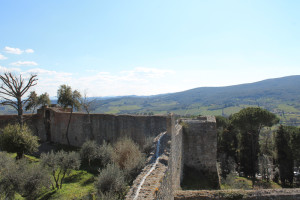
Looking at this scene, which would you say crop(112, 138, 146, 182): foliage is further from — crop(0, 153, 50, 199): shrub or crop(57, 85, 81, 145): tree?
crop(57, 85, 81, 145): tree

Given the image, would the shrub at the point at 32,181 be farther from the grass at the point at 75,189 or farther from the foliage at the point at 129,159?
the foliage at the point at 129,159

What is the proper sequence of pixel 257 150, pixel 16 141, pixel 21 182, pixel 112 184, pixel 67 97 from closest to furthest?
pixel 112 184
pixel 21 182
pixel 16 141
pixel 67 97
pixel 257 150

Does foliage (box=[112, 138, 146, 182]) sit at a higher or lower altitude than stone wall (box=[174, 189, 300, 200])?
higher

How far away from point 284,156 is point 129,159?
2580 centimetres

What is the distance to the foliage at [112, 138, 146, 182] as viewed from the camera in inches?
343

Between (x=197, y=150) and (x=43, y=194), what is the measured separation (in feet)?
31.5

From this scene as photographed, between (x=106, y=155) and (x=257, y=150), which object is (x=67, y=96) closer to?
(x=106, y=155)

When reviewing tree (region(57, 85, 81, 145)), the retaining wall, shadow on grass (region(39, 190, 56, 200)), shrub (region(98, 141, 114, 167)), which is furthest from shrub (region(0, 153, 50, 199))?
tree (region(57, 85, 81, 145))

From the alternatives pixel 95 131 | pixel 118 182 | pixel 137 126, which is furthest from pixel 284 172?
pixel 118 182

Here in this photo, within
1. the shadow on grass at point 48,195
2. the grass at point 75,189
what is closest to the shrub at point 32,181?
the shadow on grass at point 48,195

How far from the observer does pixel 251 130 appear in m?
30.4

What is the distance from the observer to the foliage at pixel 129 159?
870 cm

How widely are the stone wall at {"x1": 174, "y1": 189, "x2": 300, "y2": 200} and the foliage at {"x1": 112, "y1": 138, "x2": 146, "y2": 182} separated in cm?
203

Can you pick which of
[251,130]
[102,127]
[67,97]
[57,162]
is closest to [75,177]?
[57,162]
